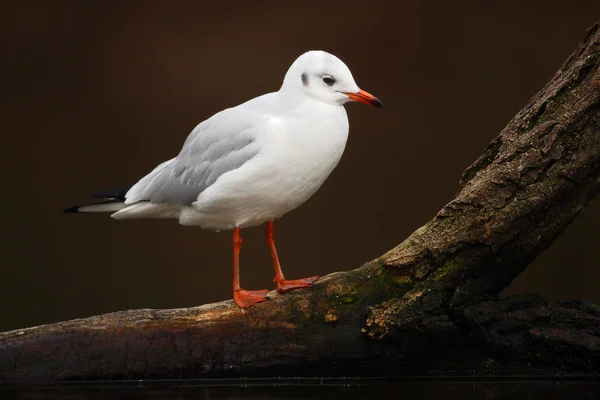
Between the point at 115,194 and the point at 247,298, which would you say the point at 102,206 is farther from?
the point at 247,298

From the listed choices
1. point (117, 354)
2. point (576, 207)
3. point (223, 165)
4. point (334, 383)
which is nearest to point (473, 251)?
point (576, 207)

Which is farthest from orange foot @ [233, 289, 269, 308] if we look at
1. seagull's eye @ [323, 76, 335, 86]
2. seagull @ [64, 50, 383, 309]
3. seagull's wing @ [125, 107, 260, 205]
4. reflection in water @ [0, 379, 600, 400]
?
seagull's eye @ [323, 76, 335, 86]

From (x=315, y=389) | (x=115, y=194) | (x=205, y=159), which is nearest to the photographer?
(x=315, y=389)

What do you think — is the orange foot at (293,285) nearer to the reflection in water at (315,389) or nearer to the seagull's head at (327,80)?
the reflection in water at (315,389)

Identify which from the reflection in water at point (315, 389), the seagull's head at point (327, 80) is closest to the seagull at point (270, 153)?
the seagull's head at point (327, 80)

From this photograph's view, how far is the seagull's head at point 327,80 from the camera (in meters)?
4.44

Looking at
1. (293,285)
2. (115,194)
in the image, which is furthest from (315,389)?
(115,194)

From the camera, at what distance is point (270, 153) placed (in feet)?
14.3

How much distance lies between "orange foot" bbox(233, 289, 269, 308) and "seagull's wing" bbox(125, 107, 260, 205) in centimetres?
47

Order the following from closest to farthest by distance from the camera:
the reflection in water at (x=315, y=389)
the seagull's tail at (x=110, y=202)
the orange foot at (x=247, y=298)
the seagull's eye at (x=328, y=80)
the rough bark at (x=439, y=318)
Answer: the reflection in water at (x=315, y=389), the rough bark at (x=439, y=318), the orange foot at (x=247, y=298), the seagull's eye at (x=328, y=80), the seagull's tail at (x=110, y=202)

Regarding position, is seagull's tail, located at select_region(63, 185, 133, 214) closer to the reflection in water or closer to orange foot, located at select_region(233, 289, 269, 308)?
orange foot, located at select_region(233, 289, 269, 308)

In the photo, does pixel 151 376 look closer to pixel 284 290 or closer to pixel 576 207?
pixel 284 290

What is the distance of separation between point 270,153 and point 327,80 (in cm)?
40

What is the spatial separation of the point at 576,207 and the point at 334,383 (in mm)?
1194
